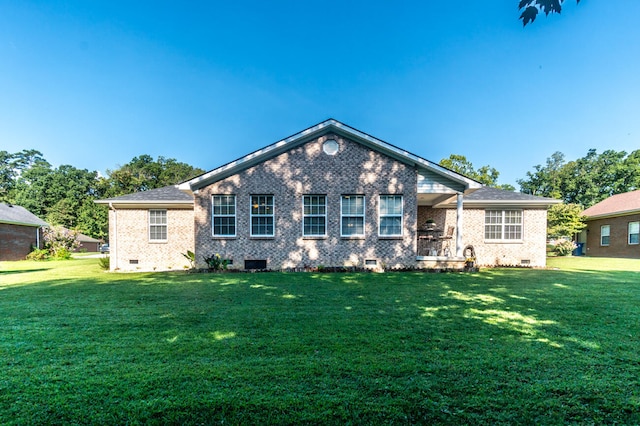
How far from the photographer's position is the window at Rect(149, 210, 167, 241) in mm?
14797

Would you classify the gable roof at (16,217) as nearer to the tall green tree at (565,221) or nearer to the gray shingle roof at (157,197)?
the gray shingle roof at (157,197)

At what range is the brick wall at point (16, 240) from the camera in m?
21.0

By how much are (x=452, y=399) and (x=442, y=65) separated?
59.7 feet

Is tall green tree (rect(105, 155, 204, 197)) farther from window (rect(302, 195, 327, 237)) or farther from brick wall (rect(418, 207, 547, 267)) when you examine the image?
brick wall (rect(418, 207, 547, 267))

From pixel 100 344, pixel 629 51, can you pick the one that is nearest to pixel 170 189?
pixel 100 344

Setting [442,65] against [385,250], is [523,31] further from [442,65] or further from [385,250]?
[442,65]

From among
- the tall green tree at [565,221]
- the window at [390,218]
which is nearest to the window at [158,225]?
the window at [390,218]

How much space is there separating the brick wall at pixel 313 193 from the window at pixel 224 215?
0.22m

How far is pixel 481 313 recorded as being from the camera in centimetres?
560

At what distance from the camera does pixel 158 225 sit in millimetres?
14805

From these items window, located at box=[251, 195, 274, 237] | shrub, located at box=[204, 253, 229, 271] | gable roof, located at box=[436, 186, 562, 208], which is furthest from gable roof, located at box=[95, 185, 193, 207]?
gable roof, located at box=[436, 186, 562, 208]

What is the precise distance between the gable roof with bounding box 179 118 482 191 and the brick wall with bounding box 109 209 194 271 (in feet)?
→ 10.1

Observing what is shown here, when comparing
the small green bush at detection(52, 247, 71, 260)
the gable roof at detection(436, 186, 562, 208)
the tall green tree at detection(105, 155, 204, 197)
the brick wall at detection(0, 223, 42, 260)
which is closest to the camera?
the gable roof at detection(436, 186, 562, 208)

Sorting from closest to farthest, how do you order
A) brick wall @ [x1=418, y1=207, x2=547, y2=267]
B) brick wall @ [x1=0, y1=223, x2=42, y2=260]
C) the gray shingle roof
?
the gray shingle roof, brick wall @ [x1=418, y1=207, x2=547, y2=267], brick wall @ [x1=0, y1=223, x2=42, y2=260]
